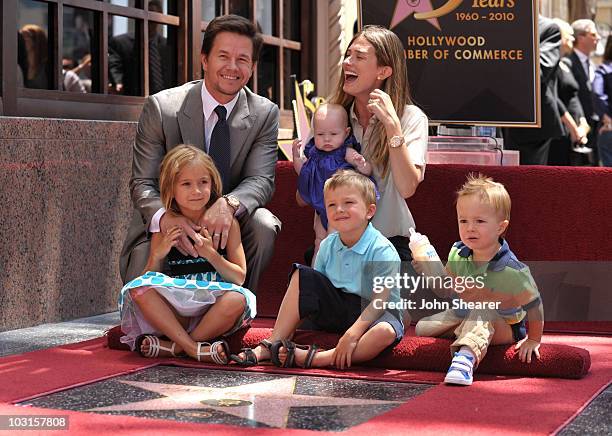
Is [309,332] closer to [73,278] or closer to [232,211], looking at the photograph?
[232,211]

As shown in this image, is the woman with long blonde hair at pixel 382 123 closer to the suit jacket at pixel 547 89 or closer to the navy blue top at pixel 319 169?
the navy blue top at pixel 319 169

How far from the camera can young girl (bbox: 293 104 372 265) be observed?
557 centimetres

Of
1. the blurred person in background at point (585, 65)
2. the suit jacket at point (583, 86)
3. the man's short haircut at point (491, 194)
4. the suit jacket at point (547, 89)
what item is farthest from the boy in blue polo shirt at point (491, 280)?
the suit jacket at point (583, 86)

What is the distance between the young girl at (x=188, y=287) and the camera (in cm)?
514

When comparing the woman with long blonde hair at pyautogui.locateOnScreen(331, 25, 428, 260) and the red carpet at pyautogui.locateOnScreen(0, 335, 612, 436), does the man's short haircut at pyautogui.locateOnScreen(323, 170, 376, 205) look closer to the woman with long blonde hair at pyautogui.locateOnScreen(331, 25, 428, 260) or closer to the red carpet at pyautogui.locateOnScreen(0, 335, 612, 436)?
the woman with long blonde hair at pyautogui.locateOnScreen(331, 25, 428, 260)

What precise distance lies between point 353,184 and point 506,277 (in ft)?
2.30

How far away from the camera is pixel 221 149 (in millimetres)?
5738

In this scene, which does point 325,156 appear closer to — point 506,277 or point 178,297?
point 178,297

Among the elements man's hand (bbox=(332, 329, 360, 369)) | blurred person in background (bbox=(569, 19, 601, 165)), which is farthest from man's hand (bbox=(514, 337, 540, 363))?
blurred person in background (bbox=(569, 19, 601, 165))

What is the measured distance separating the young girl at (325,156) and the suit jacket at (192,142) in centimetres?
21

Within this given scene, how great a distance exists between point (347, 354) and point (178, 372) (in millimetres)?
650

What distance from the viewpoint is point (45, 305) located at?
6297 mm

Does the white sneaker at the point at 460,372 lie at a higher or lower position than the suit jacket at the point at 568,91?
lower

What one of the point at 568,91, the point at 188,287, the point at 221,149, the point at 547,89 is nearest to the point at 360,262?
the point at 188,287
